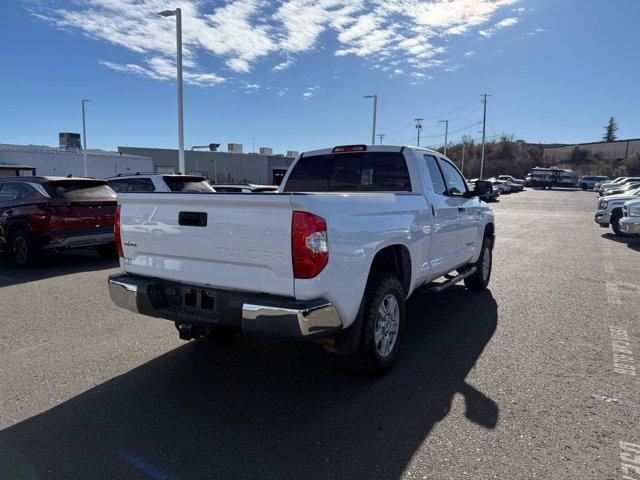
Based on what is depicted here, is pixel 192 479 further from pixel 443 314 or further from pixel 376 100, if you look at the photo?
pixel 376 100

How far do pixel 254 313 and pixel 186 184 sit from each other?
806cm

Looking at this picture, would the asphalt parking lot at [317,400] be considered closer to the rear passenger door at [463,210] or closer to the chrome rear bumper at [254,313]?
the chrome rear bumper at [254,313]

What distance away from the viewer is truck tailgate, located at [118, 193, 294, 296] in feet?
10.3

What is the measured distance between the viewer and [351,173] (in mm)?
5316

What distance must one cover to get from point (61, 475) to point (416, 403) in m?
2.33

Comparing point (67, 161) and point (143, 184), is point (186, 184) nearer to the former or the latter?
point (143, 184)

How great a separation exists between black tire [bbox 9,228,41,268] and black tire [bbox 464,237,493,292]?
286 inches

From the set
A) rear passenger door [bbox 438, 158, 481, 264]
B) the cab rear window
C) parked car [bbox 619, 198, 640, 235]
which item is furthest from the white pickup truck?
parked car [bbox 619, 198, 640, 235]

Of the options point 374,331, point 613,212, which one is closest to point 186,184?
point 374,331

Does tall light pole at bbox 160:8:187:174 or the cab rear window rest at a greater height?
tall light pole at bbox 160:8:187:174

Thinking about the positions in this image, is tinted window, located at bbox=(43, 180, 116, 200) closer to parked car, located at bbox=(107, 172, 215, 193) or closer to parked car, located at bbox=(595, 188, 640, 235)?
parked car, located at bbox=(107, 172, 215, 193)

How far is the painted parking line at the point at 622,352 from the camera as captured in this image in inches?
166

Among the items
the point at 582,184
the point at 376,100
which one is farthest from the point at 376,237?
the point at 582,184

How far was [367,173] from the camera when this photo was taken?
523 cm
